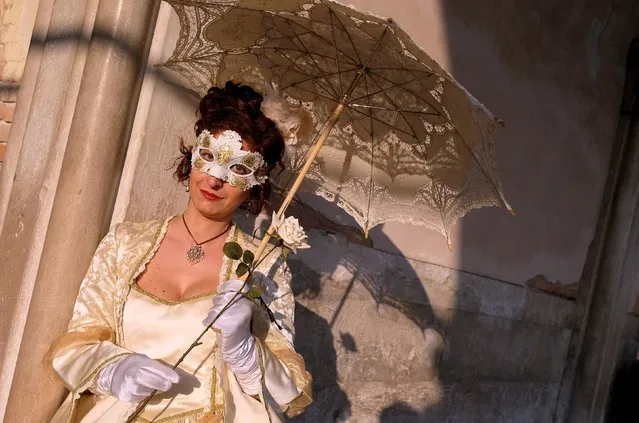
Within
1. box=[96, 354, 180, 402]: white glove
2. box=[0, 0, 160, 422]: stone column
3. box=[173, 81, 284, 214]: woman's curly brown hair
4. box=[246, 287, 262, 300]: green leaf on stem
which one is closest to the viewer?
box=[96, 354, 180, 402]: white glove

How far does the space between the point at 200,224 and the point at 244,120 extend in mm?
328

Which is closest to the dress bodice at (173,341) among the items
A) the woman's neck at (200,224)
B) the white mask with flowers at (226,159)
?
the woman's neck at (200,224)

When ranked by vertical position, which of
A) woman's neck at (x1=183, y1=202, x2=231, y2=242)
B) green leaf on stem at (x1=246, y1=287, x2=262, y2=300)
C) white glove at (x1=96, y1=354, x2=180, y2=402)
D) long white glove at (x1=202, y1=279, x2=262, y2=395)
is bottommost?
white glove at (x1=96, y1=354, x2=180, y2=402)

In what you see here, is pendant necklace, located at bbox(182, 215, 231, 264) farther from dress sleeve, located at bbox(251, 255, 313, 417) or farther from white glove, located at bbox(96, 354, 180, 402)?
white glove, located at bbox(96, 354, 180, 402)

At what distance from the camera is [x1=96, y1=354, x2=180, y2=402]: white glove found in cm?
219

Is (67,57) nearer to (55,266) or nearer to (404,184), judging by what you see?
(55,266)

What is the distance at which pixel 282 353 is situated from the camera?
256 centimetres

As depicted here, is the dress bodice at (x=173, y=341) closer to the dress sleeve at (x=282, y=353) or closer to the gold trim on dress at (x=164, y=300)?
the gold trim on dress at (x=164, y=300)

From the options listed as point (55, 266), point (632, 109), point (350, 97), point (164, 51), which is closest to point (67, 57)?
point (164, 51)

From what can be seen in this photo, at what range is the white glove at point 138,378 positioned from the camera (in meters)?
2.19

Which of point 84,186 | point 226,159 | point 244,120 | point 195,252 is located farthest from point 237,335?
point 84,186

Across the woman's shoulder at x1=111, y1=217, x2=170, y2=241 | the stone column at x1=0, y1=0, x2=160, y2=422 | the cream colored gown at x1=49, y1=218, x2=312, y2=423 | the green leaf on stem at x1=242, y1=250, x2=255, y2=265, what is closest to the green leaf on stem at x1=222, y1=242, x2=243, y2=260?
the green leaf on stem at x1=242, y1=250, x2=255, y2=265

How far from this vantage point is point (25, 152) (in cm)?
302

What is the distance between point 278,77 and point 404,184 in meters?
0.53
